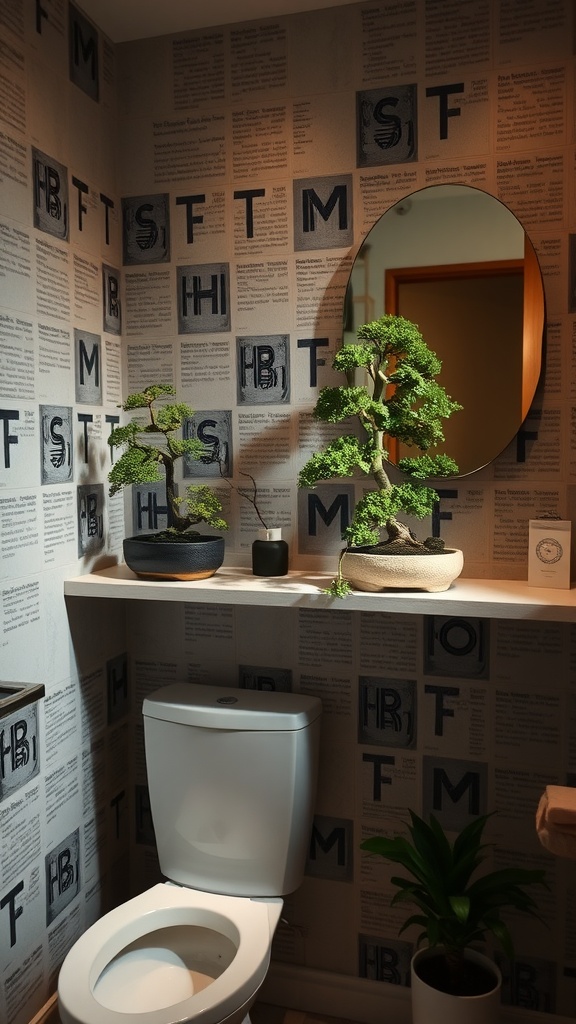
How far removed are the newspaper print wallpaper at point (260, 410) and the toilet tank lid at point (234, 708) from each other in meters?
0.11

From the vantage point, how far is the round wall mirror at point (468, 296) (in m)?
1.60

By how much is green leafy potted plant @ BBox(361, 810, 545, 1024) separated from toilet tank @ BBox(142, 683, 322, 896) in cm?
19

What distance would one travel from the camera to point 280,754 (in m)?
1.63

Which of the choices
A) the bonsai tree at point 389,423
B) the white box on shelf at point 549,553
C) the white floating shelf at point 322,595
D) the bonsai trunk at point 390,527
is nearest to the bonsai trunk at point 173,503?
the white floating shelf at point 322,595

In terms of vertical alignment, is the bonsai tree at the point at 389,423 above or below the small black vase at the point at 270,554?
above

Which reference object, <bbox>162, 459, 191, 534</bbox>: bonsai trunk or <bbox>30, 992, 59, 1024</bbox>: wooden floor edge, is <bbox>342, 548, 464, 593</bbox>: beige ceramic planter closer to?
<bbox>162, 459, 191, 534</bbox>: bonsai trunk

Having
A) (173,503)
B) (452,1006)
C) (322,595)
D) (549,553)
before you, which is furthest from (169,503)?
(452,1006)

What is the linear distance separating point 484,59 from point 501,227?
355 millimetres

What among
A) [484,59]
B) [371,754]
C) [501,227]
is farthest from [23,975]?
[484,59]

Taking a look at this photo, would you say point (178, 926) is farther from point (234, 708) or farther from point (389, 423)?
point (389, 423)

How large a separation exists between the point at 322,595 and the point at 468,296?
70 cm

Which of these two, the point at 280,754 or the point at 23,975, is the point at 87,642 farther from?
the point at 23,975

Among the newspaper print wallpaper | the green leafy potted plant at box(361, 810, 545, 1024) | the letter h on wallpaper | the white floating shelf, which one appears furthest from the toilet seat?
the letter h on wallpaper

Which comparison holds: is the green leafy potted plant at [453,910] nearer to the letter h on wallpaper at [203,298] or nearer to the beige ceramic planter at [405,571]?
the beige ceramic planter at [405,571]
